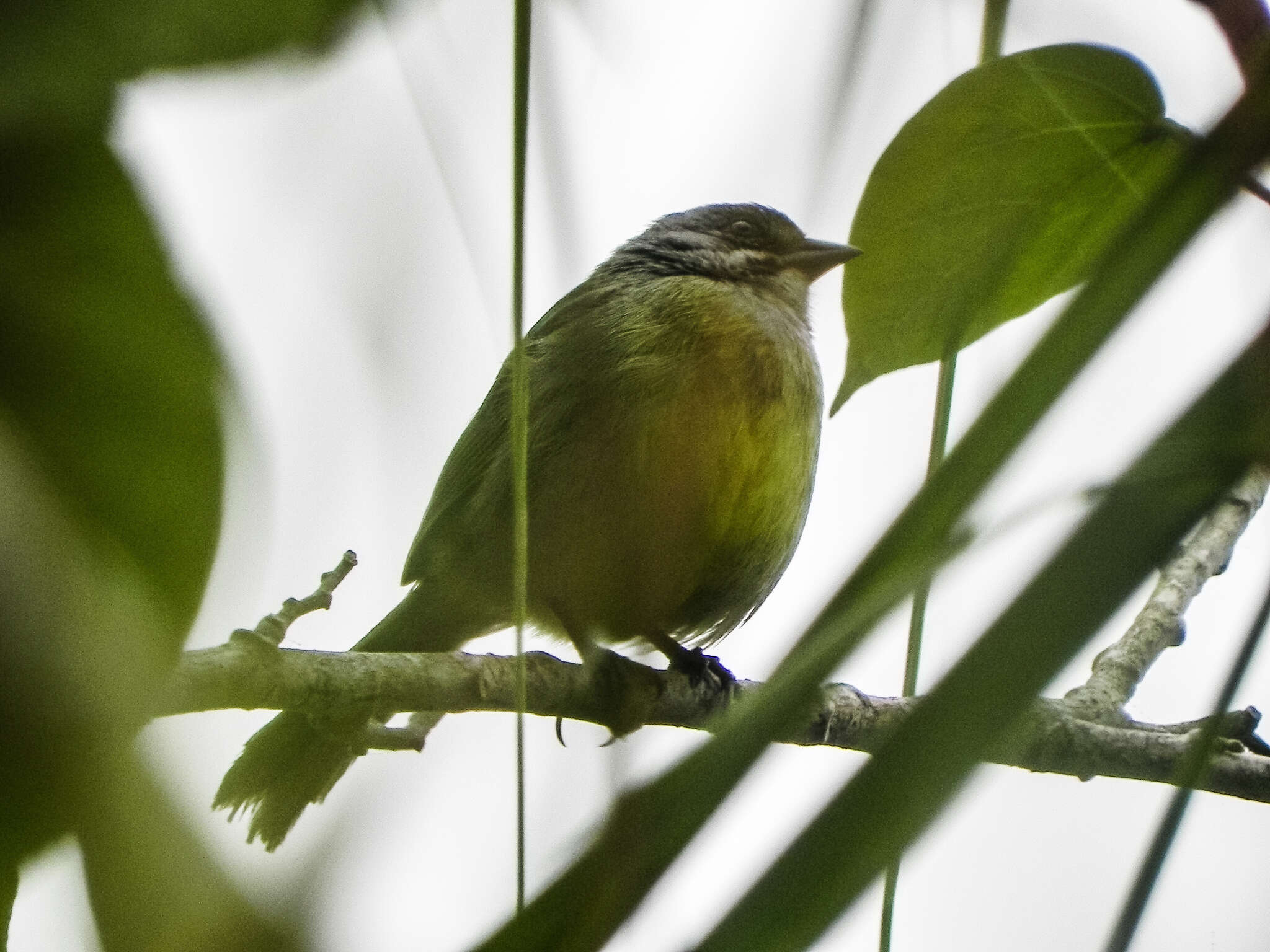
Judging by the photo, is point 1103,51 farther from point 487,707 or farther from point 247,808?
point 487,707

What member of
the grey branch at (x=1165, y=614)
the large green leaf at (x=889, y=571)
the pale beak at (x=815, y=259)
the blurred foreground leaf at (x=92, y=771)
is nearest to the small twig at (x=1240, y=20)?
the large green leaf at (x=889, y=571)

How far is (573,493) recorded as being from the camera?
2998 millimetres

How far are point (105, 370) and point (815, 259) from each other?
3.48 m

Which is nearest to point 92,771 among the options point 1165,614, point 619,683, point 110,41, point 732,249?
point 110,41

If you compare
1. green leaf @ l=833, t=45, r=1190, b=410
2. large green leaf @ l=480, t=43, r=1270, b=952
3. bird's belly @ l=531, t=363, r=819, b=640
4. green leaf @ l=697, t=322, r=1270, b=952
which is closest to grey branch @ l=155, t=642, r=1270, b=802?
bird's belly @ l=531, t=363, r=819, b=640

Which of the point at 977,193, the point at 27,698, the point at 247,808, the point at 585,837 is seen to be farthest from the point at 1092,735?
the point at 27,698

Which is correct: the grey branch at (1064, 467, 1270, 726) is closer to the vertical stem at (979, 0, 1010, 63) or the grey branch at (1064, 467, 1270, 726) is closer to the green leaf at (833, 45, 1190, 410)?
the green leaf at (833, 45, 1190, 410)

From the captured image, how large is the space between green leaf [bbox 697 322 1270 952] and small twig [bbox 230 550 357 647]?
48.6 inches

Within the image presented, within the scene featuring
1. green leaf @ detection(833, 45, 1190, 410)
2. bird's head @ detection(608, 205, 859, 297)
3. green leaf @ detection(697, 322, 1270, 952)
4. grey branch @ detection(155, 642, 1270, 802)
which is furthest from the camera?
bird's head @ detection(608, 205, 859, 297)

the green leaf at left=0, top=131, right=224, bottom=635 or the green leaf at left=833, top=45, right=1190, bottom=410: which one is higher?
the green leaf at left=833, top=45, right=1190, bottom=410

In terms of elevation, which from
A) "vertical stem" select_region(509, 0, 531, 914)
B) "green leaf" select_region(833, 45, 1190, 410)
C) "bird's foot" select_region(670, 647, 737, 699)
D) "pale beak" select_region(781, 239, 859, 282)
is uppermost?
"pale beak" select_region(781, 239, 859, 282)

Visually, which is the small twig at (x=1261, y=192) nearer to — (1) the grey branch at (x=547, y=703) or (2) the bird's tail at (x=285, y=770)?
(1) the grey branch at (x=547, y=703)

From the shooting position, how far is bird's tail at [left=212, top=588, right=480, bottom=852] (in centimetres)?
119

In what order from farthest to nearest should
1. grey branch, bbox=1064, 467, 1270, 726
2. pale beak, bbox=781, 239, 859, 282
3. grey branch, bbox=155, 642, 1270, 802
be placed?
pale beak, bbox=781, 239, 859, 282, grey branch, bbox=1064, 467, 1270, 726, grey branch, bbox=155, 642, 1270, 802
